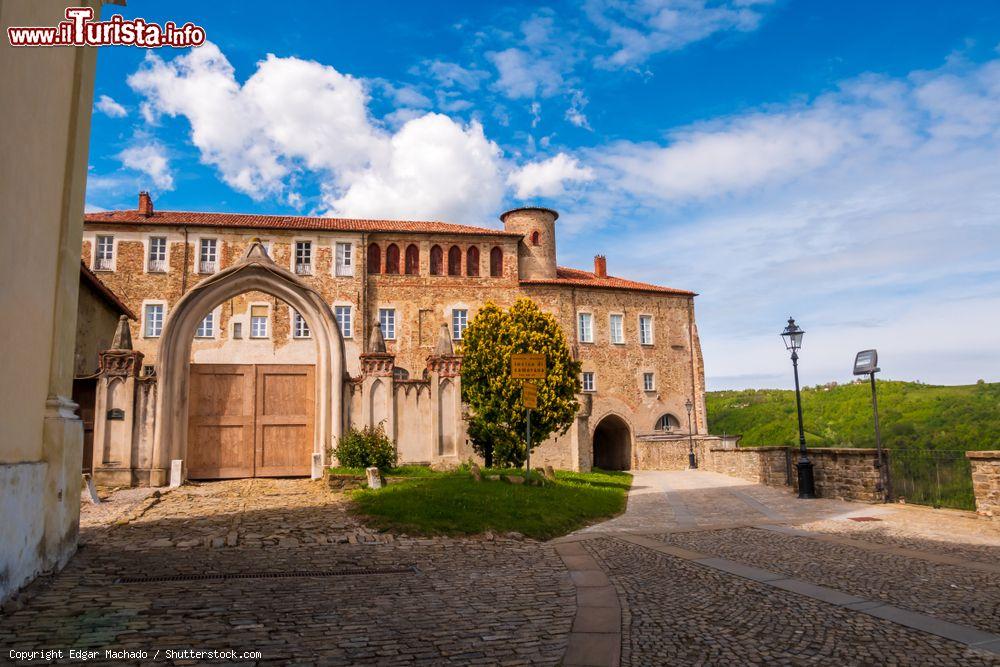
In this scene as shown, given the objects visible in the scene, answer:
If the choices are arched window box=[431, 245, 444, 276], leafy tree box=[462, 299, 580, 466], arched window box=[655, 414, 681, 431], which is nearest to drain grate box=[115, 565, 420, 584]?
leafy tree box=[462, 299, 580, 466]

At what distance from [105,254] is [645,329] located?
2959 centimetres

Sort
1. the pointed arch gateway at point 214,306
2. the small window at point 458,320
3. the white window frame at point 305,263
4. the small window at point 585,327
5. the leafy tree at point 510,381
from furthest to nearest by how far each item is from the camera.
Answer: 1. the small window at point 585,327
2. the small window at point 458,320
3. the white window frame at point 305,263
4. the leafy tree at point 510,381
5. the pointed arch gateway at point 214,306

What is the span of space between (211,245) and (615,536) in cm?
2972

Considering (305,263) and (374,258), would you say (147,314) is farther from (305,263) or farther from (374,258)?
(374,258)

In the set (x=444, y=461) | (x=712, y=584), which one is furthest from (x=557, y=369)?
(x=712, y=584)

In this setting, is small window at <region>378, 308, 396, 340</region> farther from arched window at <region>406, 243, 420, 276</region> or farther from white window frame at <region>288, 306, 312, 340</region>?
white window frame at <region>288, 306, 312, 340</region>

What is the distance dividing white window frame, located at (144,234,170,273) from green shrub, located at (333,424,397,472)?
22.9m

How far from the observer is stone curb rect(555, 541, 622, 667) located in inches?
172

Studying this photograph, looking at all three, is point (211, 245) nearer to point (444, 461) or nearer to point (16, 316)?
point (444, 461)

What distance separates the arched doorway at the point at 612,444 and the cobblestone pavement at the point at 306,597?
98.7 feet

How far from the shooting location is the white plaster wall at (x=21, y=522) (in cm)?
555

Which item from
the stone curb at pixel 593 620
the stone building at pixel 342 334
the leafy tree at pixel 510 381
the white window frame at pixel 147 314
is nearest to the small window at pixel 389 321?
the stone building at pixel 342 334

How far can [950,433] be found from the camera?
110 ft

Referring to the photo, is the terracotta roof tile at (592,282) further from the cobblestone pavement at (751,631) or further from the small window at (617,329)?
the cobblestone pavement at (751,631)
